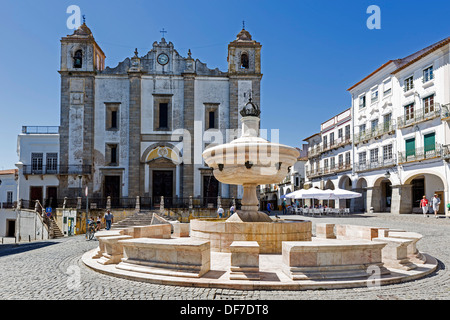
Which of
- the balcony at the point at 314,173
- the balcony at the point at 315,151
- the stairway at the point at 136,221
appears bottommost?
the stairway at the point at 136,221

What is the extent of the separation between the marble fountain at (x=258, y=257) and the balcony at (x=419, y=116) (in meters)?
19.3

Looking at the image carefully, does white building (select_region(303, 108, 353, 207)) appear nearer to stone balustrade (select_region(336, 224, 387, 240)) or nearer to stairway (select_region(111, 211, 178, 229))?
stairway (select_region(111, 211, 178, 229))

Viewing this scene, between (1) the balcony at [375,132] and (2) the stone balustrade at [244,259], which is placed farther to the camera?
(1) the balcony at [375,132]

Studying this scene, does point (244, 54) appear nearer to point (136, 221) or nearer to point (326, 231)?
point (136, 221)

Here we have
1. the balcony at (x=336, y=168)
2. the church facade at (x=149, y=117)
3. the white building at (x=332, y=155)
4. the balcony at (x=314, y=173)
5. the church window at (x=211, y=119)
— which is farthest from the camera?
the balcony at (x=314, y=173)

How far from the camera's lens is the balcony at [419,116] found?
78.9ft

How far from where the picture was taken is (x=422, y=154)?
25141mm

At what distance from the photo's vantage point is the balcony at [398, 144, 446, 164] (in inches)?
928

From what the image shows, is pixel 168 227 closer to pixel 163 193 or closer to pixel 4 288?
pixel 4 288

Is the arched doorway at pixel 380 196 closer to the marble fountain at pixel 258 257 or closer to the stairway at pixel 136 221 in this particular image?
the stairway at pixel 136 221

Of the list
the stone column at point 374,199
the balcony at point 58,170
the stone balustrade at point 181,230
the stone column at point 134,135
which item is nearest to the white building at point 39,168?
the balcony at point 58,170

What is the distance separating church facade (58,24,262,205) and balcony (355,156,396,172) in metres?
11.6

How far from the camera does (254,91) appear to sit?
2989 cm

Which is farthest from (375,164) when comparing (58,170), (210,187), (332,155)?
(58,170)
